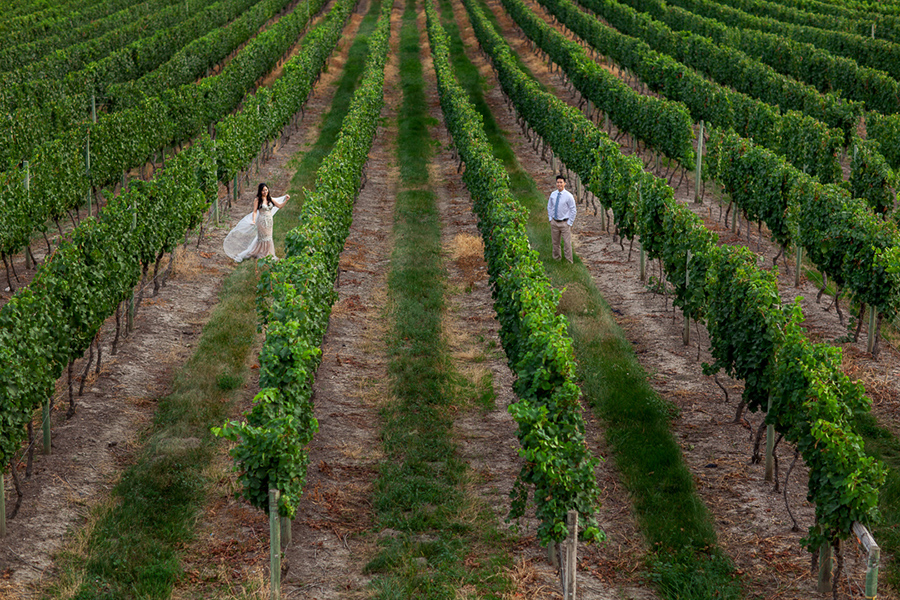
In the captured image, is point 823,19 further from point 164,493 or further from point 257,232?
point 164,493

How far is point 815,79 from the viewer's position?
37.1 m

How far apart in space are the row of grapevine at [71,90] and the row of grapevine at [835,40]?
28778mm

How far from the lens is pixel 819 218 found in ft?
56.0

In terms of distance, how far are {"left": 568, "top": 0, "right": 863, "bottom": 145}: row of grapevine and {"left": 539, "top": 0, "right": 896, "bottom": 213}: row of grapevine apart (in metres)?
1.07

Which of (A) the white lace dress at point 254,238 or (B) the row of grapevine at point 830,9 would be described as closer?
(A) the white lace dress at point 254,238

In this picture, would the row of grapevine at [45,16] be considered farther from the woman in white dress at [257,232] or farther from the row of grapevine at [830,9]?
the row of grapevine at [830,9]

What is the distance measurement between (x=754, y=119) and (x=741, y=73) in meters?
9.79

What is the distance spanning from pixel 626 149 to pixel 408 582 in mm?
23969

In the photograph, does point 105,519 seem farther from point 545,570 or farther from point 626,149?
point 626,149

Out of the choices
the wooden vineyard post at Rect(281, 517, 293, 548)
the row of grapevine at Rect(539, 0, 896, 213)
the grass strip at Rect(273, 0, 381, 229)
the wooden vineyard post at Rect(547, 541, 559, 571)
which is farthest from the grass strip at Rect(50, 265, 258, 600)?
the row of grapevine at Rect(539, 0, 896, 213)

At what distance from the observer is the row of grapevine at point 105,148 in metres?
18.2

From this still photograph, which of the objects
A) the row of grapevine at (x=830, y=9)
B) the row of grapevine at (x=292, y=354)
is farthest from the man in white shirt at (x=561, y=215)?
the row of grapevine at (x=830, y=9)

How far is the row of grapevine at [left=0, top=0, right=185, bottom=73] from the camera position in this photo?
42.1 metres

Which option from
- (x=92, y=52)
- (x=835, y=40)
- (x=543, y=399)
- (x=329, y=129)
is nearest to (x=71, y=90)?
(x=92, y=52)
